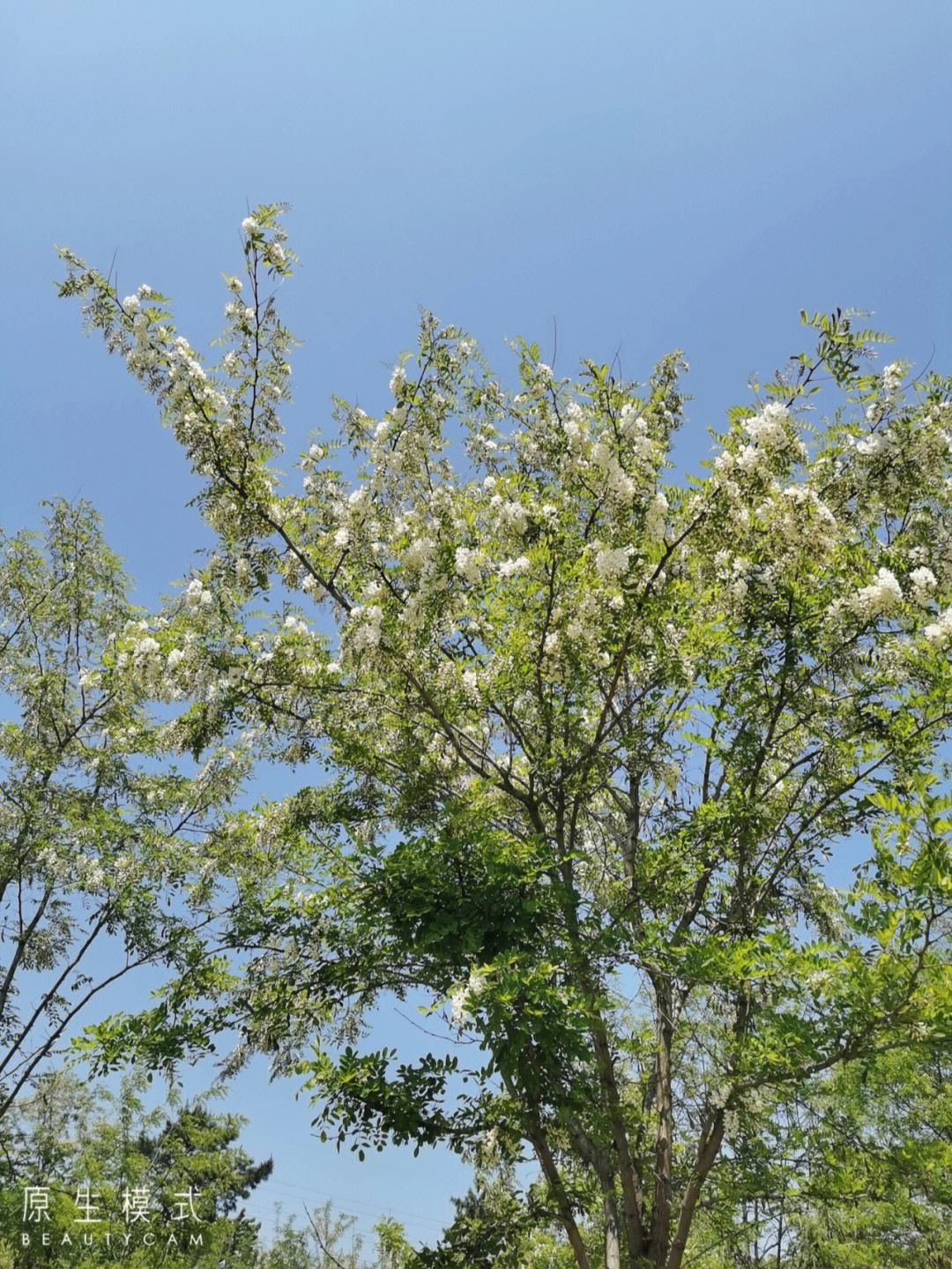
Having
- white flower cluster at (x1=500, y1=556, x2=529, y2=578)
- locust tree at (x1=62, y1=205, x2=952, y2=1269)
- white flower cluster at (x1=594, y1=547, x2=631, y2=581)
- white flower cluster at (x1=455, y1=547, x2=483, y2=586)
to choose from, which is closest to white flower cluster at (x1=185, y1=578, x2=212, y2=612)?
locust tree at (x1=62, y1=205, x2=952, y2=1269)

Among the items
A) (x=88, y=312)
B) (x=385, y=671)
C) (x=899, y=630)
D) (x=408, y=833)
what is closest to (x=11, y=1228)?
(x=408, y=833)

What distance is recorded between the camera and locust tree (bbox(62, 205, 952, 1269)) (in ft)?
15.5

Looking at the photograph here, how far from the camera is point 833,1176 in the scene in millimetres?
5020

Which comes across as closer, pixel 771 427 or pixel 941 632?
pixel 771 427

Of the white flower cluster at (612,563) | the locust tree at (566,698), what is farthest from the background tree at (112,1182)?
the white flower cluster at (612,563)

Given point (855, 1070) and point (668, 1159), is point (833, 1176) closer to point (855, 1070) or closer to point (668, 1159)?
point (668, 1159)

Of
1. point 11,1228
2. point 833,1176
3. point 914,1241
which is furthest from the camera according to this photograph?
point 914,1241

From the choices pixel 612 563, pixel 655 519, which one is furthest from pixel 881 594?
pixel 612 563

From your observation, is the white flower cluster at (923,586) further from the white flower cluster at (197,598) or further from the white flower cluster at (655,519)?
the white flower cluster at (197,598)

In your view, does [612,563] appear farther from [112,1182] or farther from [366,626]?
[112,1182]

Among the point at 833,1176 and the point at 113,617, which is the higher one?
A: the point at 113,617

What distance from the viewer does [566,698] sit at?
5891 mm

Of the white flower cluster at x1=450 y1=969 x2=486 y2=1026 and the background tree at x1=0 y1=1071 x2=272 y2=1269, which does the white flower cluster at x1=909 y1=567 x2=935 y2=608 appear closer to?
the white flower cluster at x1=450 y1=969 x2=486 y2=1026

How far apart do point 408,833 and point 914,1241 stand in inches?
424
